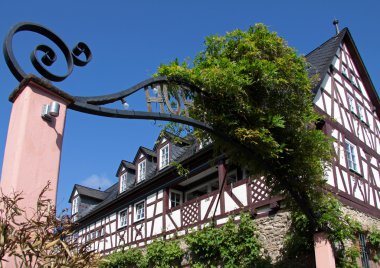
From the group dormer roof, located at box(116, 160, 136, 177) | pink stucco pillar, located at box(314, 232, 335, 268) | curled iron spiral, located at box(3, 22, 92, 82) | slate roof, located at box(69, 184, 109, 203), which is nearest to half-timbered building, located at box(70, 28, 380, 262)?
dormer roof, located at box(116, 160, 136, 177)

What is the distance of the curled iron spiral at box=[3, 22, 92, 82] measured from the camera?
12.3 ft

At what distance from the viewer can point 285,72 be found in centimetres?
656

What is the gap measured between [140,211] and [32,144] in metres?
13.4

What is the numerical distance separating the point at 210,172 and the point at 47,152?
10527 millimetres

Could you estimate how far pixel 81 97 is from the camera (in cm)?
439

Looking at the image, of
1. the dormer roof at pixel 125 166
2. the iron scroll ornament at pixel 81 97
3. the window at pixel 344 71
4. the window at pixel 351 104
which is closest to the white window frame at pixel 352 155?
the window at pixel 351 104

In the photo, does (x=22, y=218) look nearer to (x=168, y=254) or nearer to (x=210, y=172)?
(x=168, y=254)

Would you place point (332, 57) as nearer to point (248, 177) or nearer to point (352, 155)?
point (352, 155)

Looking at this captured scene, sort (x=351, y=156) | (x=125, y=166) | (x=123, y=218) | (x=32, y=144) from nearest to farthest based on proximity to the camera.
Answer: (x=32, y=144)
(x=351, y=156)
(x=123, y=218)
(x=125, y=166)

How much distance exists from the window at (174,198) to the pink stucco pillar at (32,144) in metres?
11.5

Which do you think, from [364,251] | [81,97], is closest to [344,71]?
[364,251]

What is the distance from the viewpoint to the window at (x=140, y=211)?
1641cm

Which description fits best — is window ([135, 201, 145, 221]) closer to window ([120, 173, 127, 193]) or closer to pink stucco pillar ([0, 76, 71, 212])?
window ([120, 173, 127, 193])

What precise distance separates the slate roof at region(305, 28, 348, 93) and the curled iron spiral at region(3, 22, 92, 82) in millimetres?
9077
